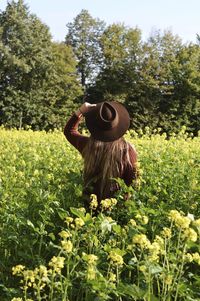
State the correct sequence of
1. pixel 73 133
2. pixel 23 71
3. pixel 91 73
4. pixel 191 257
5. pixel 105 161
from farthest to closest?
pixel 91 73, pixel 23 71, pixel 73 133, pixel 105 161, pixel 191 257

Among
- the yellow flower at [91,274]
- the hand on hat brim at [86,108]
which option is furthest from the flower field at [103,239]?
the hand on hat brim at [86,108]

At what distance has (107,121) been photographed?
4180mm

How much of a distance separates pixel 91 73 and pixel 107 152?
123 ft

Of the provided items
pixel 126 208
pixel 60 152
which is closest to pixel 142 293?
pixel 126 208

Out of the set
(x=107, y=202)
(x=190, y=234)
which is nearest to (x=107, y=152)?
(x=107, y=202)

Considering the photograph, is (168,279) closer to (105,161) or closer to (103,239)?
(103,239)

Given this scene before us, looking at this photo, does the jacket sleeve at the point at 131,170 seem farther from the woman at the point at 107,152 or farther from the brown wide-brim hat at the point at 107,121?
the brown wide-brim hat at the point at 107,121

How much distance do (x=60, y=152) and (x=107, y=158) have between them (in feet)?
12.5

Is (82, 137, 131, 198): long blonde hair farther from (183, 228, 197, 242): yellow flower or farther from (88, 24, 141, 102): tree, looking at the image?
(88, 24, 141, 102): tree

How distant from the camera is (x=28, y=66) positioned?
34.6 meters

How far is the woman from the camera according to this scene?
164 inches

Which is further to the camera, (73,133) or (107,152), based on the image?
(73,133)

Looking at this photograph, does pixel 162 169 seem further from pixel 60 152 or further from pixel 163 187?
pixel 60 152

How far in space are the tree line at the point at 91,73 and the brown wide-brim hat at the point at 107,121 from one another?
29.9 metres
